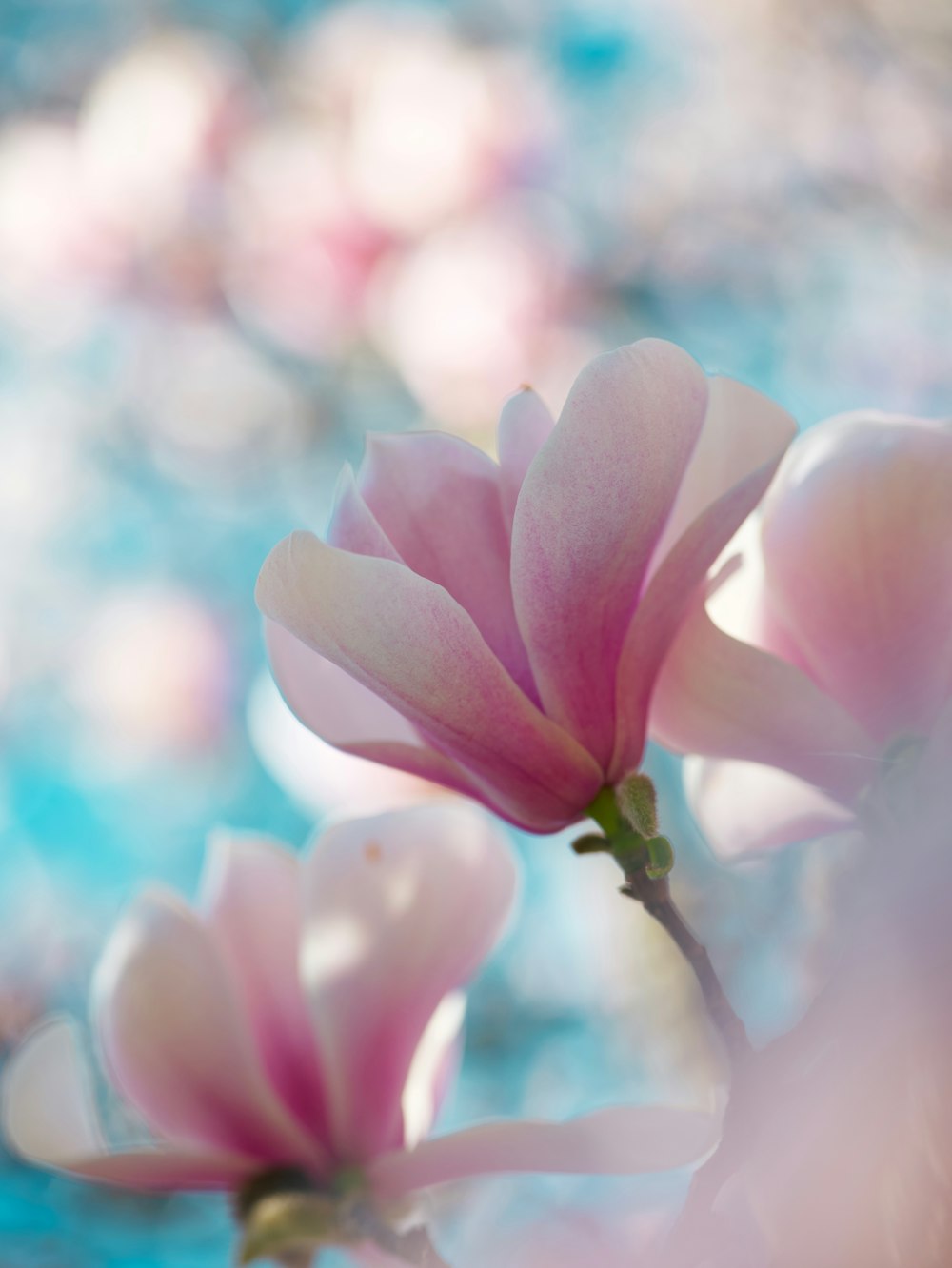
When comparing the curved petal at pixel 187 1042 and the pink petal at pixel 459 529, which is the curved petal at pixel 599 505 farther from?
the curved petal at pixel 187 1042

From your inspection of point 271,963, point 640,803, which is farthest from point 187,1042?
point 640,803

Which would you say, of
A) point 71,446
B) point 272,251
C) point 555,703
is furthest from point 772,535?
point 71,446

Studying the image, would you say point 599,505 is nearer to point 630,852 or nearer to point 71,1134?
point 630,852

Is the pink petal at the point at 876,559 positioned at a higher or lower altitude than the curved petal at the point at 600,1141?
higher

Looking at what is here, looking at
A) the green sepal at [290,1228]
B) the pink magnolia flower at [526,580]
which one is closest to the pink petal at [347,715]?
the pink magnolia flower at [526,580]

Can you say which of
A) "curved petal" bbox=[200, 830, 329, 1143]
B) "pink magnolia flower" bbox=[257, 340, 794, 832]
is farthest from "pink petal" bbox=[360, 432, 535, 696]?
"curved petal" bbox=[200, 830, 329, 1143]
